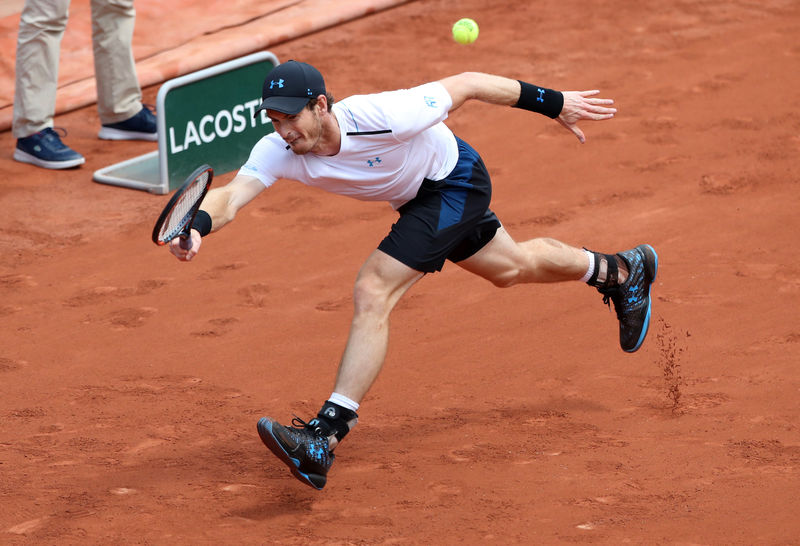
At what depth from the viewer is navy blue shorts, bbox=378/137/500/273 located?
15.4 ft

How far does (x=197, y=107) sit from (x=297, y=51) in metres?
2.49

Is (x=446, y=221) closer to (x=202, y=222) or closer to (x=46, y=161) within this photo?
(x=202, y=222)

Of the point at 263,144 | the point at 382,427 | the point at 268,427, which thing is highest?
the point at 263,144

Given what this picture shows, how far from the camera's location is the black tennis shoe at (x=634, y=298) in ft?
17.9

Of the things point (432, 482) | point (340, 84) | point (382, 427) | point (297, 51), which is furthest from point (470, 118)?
point (432, 482)

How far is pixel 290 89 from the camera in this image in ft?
14.6

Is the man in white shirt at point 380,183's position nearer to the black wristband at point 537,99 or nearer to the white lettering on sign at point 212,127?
the black wristband at point 537,99

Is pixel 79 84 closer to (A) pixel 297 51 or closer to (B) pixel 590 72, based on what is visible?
(A) pixel 297 51

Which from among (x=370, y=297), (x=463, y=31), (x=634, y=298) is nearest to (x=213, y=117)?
(x=463, y=31)

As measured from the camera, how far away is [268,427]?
4.23 metres

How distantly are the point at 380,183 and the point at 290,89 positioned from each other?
1.84 ft

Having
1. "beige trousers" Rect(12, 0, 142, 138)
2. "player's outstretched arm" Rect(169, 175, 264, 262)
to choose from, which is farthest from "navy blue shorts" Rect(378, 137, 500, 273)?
"beige trousers" Rect(12, 0, 142, 138)

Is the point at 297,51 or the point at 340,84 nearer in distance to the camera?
the point at 340,84

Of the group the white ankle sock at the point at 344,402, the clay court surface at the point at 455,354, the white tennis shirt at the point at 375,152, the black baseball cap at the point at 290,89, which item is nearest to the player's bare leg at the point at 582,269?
the clay court surface at the point at 455,354
